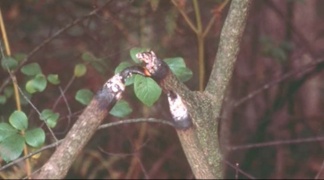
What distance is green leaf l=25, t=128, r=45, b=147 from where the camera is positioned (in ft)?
4.95

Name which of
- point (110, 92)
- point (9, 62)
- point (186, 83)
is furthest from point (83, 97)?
point (186, 83)

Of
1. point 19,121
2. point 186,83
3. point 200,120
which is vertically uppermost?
point 19,121

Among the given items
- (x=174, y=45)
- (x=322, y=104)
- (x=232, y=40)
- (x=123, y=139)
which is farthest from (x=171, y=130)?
(x=232, y=40)

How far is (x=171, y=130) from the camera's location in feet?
10.3

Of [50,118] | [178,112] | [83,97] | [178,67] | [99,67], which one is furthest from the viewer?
[99,67]

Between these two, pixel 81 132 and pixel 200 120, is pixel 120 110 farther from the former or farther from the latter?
pixel 81 132

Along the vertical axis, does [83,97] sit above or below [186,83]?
above

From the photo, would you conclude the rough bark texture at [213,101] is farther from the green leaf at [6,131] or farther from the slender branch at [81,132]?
the green leaf at [6,131]

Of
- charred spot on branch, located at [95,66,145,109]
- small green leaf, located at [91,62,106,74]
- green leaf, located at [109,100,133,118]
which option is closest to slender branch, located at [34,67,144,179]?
charred spot on branch, located at [95,66,145,109]

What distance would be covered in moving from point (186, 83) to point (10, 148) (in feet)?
4.56

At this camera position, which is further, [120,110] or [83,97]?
[83,97]

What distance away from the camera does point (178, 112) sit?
1291 millimetres

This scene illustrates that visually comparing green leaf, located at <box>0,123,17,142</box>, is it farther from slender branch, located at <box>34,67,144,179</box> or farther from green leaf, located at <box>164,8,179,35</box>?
green leaf, located at <box>164,8,179,35</box>

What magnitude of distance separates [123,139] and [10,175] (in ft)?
2.24
